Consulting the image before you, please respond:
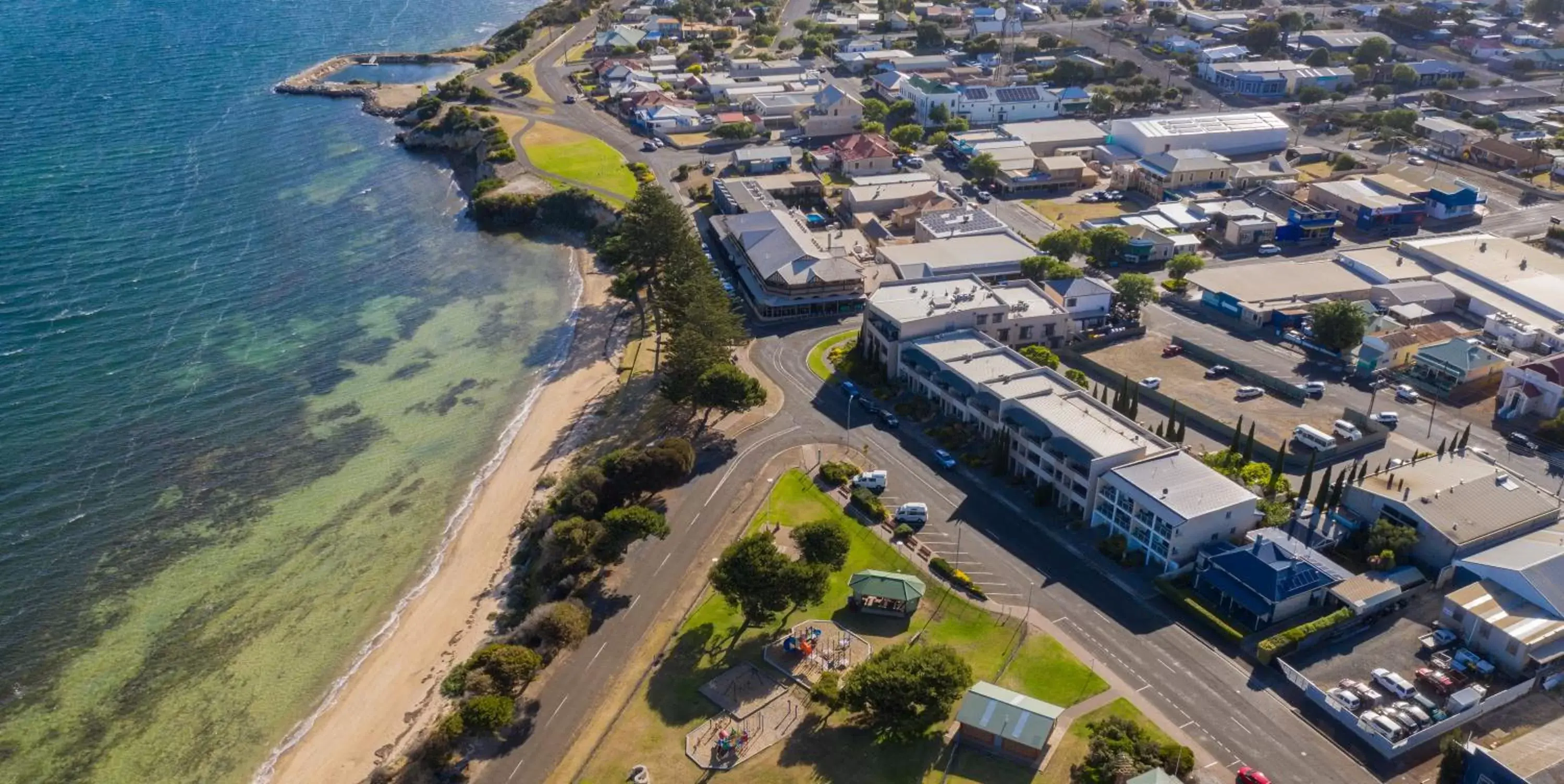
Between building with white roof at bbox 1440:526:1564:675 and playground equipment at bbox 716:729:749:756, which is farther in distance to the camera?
building with white roof at bbox 1440:526:1564:675

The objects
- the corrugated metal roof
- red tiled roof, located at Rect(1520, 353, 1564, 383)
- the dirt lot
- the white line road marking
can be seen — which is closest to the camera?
the corrugated metal roof

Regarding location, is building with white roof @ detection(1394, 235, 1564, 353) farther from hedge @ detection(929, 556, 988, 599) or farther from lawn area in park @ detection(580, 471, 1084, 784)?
lawn area in park @ detection(580, 471, 1084, 784)

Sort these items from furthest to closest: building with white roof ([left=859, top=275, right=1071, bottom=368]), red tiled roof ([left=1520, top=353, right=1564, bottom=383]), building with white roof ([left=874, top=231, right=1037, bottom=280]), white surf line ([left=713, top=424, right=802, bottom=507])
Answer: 1. building with white roof ([left=874, top=231, right=1037, bottom=280])
2. building with white roof ([left=859, top=275, right=1071, bottom=368])
3. red tiled roof ([left=1520, top=353, right=1564, bottom=383])
4. white surf line ([left=713, top=424, right=802, bottom=507])

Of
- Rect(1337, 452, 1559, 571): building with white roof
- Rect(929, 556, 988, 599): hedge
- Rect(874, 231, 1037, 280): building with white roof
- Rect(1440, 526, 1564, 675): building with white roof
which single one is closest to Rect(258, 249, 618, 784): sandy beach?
Rect(929, 556, 988, 599): hedge

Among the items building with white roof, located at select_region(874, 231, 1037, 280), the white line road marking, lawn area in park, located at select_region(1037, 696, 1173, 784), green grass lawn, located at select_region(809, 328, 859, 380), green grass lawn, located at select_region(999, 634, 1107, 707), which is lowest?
green grass lawn, located at select_region(809, 328, 859, 380)

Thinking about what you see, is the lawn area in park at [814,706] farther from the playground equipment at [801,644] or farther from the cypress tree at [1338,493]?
the cypress tree at [1338,493]
